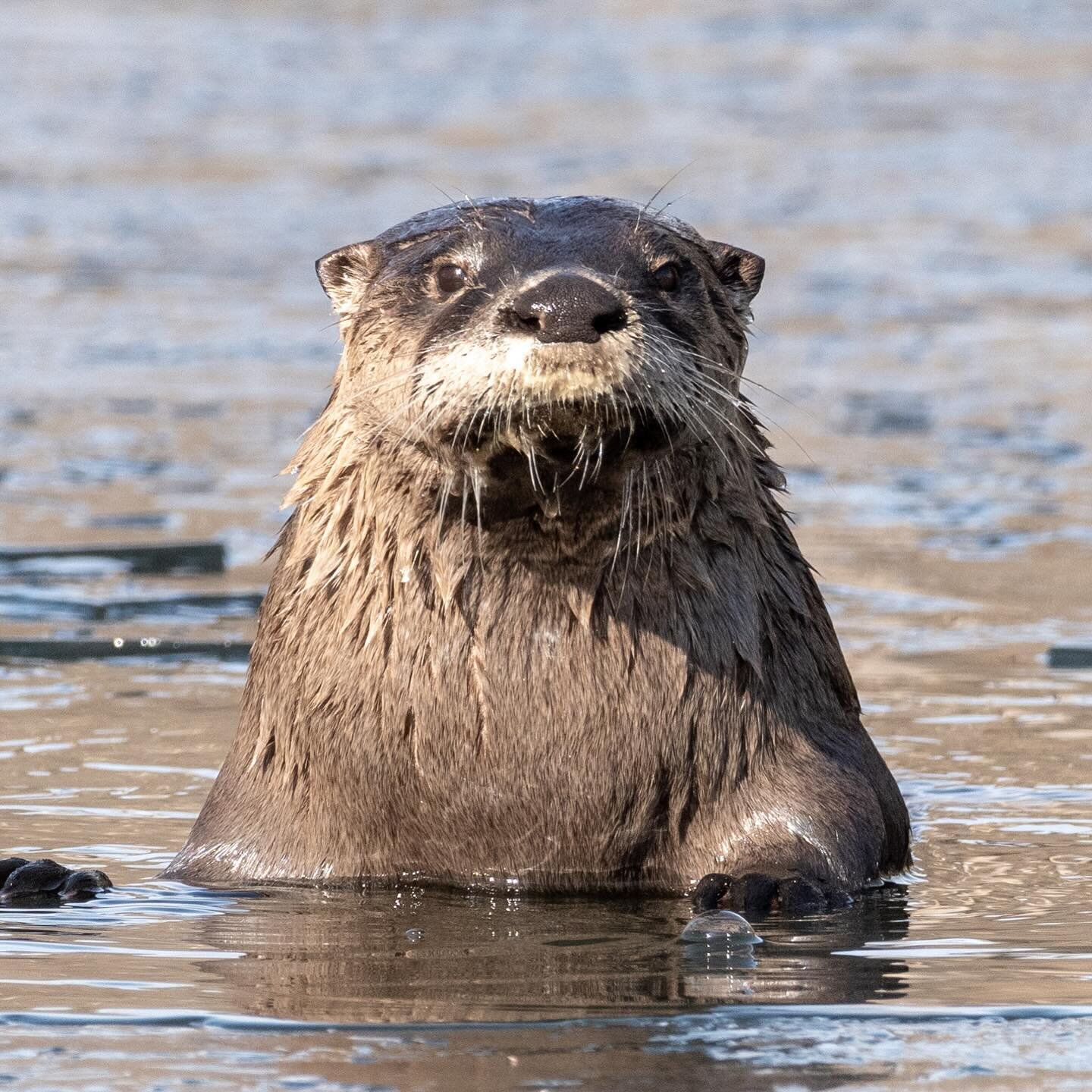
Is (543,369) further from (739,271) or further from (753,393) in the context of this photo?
(753,393)

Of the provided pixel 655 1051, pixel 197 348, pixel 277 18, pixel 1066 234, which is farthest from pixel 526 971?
pixel 277 18

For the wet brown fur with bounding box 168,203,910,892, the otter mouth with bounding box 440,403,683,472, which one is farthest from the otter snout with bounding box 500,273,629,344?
the wet brown fur with bounding box 168,203,910,892

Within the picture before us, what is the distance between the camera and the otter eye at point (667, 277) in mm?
4938

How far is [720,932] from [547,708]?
633 mm

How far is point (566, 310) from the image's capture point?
427 cm

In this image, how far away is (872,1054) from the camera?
3641mm

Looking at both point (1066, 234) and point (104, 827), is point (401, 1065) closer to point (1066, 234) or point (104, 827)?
point (104, 827)

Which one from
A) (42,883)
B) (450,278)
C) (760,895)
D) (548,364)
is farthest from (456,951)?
(450,278)

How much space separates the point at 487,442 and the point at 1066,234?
12.2m

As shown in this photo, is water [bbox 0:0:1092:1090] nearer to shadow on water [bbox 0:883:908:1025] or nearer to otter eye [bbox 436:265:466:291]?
shadow on water [bbox 0:883:908:1025]

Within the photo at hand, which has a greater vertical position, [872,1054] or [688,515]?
[688,515]

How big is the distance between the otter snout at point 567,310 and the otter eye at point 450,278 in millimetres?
551

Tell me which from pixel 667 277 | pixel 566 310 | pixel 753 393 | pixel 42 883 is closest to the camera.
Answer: pixel 566 310

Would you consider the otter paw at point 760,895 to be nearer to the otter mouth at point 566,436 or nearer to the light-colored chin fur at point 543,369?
the otter mouth at point 566,436
